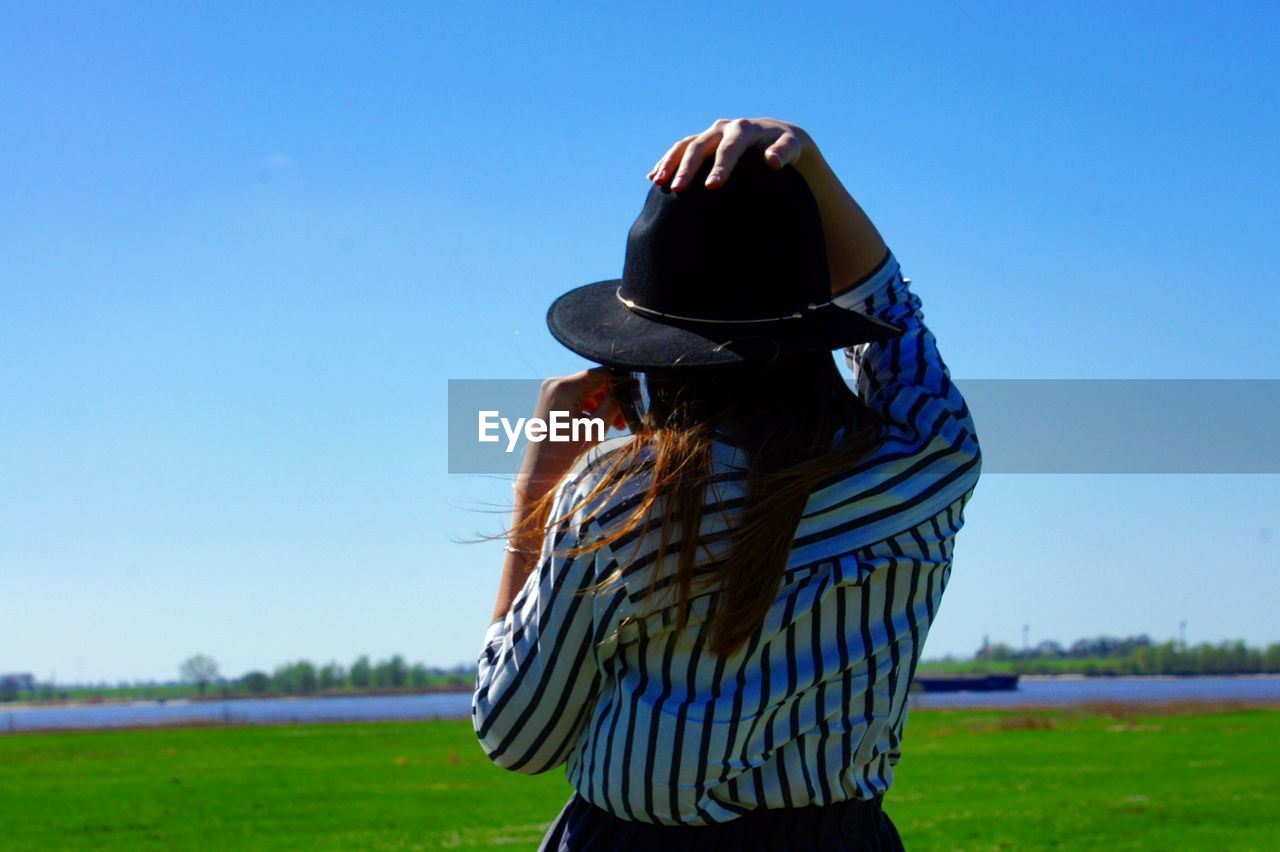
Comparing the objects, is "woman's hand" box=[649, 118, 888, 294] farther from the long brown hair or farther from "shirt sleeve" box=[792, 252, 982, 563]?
the long brown hair

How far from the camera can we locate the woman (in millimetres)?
1565

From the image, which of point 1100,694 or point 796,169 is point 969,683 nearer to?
point 1100,694

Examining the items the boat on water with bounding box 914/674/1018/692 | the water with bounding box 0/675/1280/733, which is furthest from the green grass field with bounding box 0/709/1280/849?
the boat on water with bounding box 914/674/1018/692

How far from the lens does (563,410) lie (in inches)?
73.2

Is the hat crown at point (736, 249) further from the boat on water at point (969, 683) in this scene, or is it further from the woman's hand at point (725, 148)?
the boat on water at point (969, 683)

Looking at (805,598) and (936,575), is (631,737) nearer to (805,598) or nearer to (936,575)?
(805,598)

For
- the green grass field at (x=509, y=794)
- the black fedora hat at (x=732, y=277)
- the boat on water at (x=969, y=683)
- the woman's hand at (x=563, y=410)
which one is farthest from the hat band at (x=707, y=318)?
the boat on water at (x=969, y=683)

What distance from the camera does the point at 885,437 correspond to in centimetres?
173

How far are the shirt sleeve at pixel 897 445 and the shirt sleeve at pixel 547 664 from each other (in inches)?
11.8

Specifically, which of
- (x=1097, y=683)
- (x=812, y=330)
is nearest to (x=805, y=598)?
(x=812, y=330)

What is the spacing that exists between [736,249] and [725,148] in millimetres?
142

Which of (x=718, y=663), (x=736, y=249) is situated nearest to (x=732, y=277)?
(x=736, y=249)

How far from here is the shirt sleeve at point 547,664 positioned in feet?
5.20

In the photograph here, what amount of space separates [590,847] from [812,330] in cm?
79
